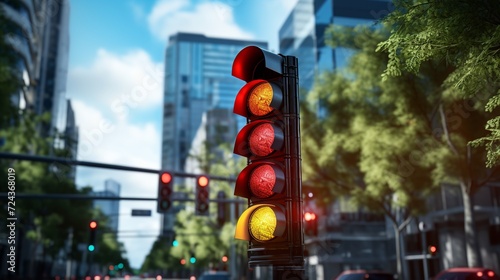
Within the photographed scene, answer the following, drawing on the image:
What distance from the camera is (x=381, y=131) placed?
2278 centimetres

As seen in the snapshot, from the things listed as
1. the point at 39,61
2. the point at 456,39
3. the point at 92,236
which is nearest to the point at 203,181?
the point at 92,236

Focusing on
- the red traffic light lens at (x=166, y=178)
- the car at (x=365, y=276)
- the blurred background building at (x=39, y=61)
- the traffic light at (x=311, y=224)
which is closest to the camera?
the red traffic light lens at (x=166, y=178)

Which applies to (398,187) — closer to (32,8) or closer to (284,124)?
(284,124)

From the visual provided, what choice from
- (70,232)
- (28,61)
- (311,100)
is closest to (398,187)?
(311,100)

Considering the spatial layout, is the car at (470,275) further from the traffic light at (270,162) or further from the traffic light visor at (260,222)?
the traffic light visor at (260,222)

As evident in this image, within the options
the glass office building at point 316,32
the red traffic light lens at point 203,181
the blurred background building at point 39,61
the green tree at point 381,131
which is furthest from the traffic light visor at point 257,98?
the glass office building at point 316,32

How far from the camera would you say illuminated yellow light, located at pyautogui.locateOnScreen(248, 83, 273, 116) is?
146 inches

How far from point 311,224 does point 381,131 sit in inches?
256

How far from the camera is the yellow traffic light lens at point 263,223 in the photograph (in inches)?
134

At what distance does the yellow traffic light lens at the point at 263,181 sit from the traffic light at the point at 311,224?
14605 millimetres

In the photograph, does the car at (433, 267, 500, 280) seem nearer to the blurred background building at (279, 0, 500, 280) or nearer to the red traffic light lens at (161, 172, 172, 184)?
the red traffic light lens at (161, 172, 172, 184)

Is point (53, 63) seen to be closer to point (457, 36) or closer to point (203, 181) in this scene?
point (203, 181)

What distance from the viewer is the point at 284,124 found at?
3586 mm

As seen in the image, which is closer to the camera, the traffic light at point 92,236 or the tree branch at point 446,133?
the tree branch at point 446,133
